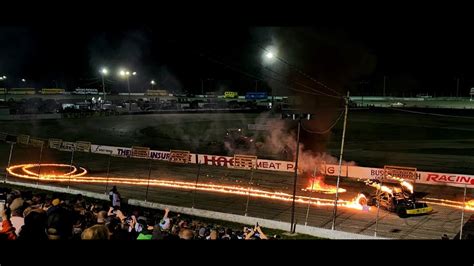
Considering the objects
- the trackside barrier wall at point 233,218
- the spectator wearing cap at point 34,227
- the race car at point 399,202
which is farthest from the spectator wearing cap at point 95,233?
the race car at point 399,202

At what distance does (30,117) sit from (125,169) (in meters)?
32.9

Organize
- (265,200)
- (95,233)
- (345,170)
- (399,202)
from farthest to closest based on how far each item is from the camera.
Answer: (345,170) → (265,200) → (399,202) → (95,233)

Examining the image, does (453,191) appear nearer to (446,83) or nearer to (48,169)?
(48,169)

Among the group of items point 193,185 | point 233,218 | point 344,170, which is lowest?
point 233,218

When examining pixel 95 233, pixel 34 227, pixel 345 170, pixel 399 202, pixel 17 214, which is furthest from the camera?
pixel 345 170

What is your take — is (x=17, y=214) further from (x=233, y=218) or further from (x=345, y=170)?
(x=345, y=170)

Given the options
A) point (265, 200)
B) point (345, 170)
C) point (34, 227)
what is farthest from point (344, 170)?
point (34, 227)

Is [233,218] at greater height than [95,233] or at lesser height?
lesser

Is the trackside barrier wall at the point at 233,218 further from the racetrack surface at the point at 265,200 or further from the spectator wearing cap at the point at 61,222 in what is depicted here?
the spectator wearing cap at the point at 61,222

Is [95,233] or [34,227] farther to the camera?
[34,227]

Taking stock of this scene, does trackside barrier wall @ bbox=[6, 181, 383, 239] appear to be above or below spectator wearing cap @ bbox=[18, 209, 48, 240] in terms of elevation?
below

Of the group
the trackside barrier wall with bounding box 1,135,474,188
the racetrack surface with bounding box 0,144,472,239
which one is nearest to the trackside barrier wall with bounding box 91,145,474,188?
the trackside barrier wall with bounding box 1,135,474,188

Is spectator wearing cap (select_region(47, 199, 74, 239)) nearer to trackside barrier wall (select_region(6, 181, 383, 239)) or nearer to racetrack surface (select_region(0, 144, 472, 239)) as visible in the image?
trackside barrier wall (select_region(6, 181, 383, 239))

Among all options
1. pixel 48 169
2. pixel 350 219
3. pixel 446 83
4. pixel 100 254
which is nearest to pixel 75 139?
pixel 48 169
